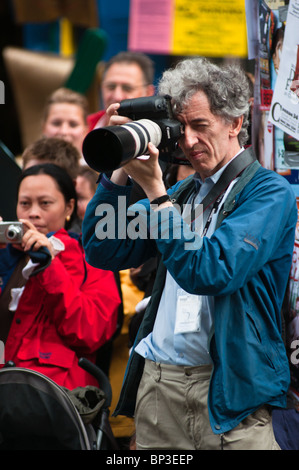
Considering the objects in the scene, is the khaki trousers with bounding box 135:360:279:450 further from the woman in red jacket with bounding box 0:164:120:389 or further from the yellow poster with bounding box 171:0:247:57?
the yellow poster with bounding box 171:0:247:57

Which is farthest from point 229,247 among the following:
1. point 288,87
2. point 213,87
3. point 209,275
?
point 288,87

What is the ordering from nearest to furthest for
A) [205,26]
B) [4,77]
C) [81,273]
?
[81,273] → [205,26] → [4,77]

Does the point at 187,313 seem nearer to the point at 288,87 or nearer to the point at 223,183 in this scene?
the point at 223,183

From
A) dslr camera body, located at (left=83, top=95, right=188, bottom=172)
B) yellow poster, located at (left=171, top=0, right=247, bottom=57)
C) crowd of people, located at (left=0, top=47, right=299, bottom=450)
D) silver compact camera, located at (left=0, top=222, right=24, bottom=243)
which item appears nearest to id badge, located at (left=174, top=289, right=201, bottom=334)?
crowd of people, located at (left=0, top=47, right=299, bottom=450)

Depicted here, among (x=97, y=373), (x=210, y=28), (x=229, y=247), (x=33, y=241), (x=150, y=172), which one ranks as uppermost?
(x=150, y=172)

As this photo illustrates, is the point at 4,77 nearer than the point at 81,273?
No

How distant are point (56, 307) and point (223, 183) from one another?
96cm

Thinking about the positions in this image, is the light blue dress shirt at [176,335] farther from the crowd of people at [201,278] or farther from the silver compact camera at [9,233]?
the silver compact camera at [9,233]

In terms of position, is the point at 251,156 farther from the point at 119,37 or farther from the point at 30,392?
the point at 119,37

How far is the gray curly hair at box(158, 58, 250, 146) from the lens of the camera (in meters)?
2.35

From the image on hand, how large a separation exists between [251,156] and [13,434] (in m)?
1.23

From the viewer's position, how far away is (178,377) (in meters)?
2.33

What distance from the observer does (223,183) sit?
92.8 inches
